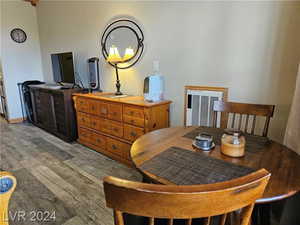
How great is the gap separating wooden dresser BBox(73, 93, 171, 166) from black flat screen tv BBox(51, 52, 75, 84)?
2.03 ft

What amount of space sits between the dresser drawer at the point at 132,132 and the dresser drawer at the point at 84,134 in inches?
34.2

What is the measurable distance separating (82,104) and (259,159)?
2.54 meters

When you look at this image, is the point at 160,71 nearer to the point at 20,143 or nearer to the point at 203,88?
the point at 203,88

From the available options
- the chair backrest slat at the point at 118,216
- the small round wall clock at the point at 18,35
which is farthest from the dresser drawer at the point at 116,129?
the small round wall clock at the point at 18,35

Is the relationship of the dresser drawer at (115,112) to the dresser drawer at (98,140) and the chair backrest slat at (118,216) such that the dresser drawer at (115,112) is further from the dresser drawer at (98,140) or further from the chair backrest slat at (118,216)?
the chair backrest slat at (118,216)

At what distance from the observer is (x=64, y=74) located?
356cm

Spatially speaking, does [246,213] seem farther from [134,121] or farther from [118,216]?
[134,121]

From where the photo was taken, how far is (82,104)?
2973 mm

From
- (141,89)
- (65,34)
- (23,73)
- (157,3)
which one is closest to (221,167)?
(141,89)

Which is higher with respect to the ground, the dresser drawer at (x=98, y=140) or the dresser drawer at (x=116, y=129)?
the dresser drawer at (x=116, y=129)

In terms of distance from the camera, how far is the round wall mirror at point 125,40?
2.66 meters

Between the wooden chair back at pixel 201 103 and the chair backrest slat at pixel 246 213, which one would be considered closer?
the chair backrest slat at pixel 246 213

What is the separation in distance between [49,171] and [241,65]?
2512 mm

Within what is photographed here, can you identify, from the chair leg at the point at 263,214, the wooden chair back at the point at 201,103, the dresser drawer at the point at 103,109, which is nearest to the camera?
the chair leg at the point at 263,214
